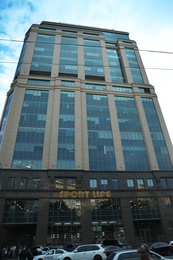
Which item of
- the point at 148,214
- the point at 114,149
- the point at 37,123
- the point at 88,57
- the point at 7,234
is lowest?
the point at 7,234

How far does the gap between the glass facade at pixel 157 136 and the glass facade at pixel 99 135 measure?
11420 mm

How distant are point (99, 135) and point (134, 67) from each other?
2857 cm

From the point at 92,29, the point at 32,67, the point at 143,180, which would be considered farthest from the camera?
the point at 92,29

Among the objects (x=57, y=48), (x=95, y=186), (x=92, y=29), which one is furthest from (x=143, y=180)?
(x=92, y=29)

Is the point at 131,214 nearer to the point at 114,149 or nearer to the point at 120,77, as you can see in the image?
the point at 114,149

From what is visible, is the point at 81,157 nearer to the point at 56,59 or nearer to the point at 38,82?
the point at 38,82

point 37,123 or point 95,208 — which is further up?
point 37,123

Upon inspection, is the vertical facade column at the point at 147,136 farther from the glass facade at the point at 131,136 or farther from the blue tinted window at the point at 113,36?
the blue tinted window at the point at 113,36

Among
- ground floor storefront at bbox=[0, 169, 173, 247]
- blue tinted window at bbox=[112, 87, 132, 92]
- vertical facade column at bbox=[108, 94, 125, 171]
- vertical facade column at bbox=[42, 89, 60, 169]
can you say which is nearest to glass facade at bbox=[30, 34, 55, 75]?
vertical facade column at bbox=[42, 89, 60, 169]

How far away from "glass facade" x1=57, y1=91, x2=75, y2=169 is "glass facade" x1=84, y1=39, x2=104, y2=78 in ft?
43.8

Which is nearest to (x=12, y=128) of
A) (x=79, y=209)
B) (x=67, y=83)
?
(x=67, y=83)

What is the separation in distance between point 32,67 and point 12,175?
1401 inches

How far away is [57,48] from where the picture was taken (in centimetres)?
6384

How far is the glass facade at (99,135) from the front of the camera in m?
42.3
